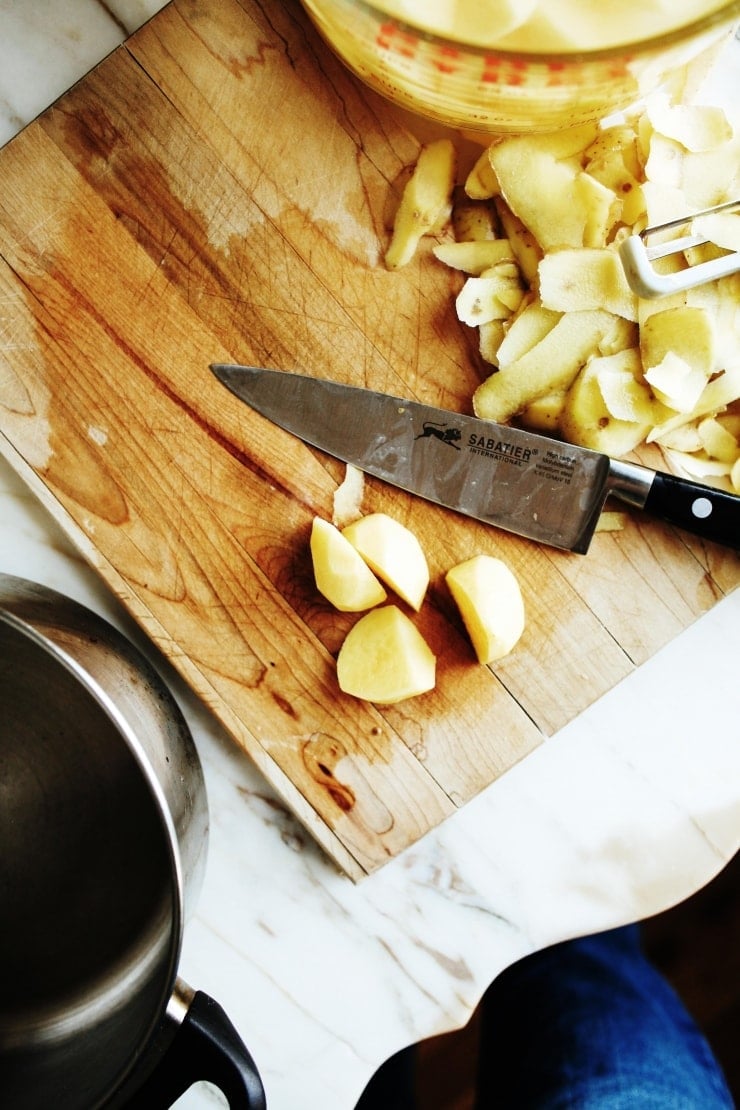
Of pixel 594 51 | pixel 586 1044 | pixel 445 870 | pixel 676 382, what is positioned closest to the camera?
pixel 594 51

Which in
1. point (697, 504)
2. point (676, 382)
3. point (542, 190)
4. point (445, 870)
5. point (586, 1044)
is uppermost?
point (542, 190)

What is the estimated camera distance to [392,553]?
918 millimetres

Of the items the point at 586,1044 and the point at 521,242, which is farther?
the point at 586,1044

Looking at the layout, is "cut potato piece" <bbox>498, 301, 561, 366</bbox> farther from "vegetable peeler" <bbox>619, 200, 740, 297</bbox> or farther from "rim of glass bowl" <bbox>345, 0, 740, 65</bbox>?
"rim of glass bowl" <bbox>345, 0, 740, 65</bbox>

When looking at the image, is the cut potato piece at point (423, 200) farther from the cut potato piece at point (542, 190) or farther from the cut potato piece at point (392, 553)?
the cut potato piece at point (392, 553)

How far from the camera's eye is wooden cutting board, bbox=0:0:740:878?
3.13ft

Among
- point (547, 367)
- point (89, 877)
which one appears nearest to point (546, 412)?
point (547, 367)

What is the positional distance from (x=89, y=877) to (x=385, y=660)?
0.38m

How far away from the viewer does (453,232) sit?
97 centimetres

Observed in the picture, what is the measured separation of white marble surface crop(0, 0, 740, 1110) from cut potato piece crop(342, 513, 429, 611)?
25 cm

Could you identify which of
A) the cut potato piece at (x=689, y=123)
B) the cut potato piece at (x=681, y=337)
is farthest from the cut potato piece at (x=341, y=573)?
the cut potato piece at (x=689, y=123)

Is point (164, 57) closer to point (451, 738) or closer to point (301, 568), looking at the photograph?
point (301, 568)

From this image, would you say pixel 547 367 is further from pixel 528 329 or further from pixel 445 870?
pixel 445 870

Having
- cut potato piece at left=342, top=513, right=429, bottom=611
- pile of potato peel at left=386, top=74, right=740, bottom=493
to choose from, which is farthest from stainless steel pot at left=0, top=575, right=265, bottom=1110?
pile of potato peel at left=386, top=74, right=740, bottom=493
